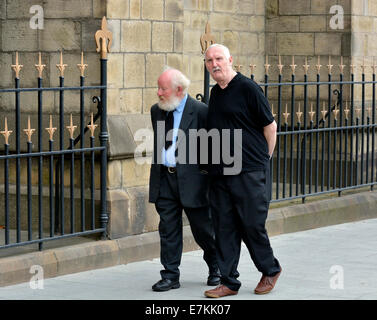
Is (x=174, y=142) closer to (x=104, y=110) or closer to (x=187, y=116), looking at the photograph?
(x=187, y=116)

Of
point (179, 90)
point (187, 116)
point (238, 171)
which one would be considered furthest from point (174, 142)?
point (238, 171)

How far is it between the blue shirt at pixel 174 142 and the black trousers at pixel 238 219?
373 mm

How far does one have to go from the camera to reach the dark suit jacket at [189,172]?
8.02 meters

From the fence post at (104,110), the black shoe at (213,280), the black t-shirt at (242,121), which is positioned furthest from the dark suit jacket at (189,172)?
the fence post at (104,110)

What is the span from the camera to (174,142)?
317 inches

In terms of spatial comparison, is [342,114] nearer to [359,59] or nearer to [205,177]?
[359,59]

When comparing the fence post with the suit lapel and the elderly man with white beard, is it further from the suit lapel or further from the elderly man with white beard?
the suit lapel

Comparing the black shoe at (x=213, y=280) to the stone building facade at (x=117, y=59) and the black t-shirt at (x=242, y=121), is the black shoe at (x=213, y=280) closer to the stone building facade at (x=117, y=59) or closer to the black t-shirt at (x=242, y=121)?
the black t-shirt at (x=242, y=121)

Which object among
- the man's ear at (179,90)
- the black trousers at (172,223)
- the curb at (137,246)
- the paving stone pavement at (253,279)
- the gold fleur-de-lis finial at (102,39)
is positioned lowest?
the paving stone pavement at (253,279)

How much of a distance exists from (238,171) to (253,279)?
115 centimetres

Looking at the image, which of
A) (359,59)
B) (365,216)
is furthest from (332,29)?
(365,216)

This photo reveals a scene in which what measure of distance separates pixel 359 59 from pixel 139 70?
422 centimetres

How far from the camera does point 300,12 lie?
526 inches

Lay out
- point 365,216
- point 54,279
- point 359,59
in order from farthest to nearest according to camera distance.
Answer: point 359,59
point 365,216
point 54,279
